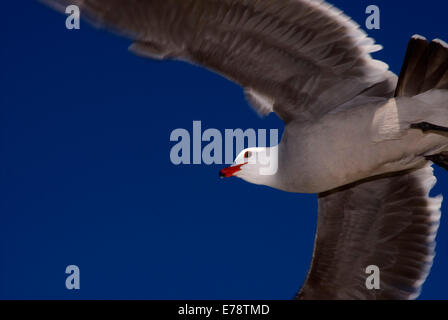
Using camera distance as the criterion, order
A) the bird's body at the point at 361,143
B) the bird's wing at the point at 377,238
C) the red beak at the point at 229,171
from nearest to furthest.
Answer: the bird's body at the point at 361,143, the red beak at the point at 229,171, the bird's wing at the point at 377,238

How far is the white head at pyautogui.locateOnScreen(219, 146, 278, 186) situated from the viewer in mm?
5363

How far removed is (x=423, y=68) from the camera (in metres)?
4.68

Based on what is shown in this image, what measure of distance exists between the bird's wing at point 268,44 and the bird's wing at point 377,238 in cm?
118

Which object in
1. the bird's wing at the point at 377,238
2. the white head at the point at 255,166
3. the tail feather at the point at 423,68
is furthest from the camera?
the bird's wing at the point at 377,238

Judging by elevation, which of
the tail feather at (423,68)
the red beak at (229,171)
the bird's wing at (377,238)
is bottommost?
the bird's wing at (377,238)

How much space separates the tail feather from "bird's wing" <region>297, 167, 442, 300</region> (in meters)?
1.26

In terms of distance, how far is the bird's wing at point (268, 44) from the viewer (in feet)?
15.1

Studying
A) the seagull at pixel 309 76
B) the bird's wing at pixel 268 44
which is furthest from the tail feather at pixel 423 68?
the bird's wing at pixel 268 44

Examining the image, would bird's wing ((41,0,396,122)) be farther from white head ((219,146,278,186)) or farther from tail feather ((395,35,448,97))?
white head ((219,146,278,186))

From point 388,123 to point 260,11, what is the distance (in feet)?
3.87

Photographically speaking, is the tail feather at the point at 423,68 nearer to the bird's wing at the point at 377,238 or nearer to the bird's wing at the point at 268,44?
the bird's wing at the point at 268,44

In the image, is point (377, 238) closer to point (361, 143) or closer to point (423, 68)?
point (361, 143)
